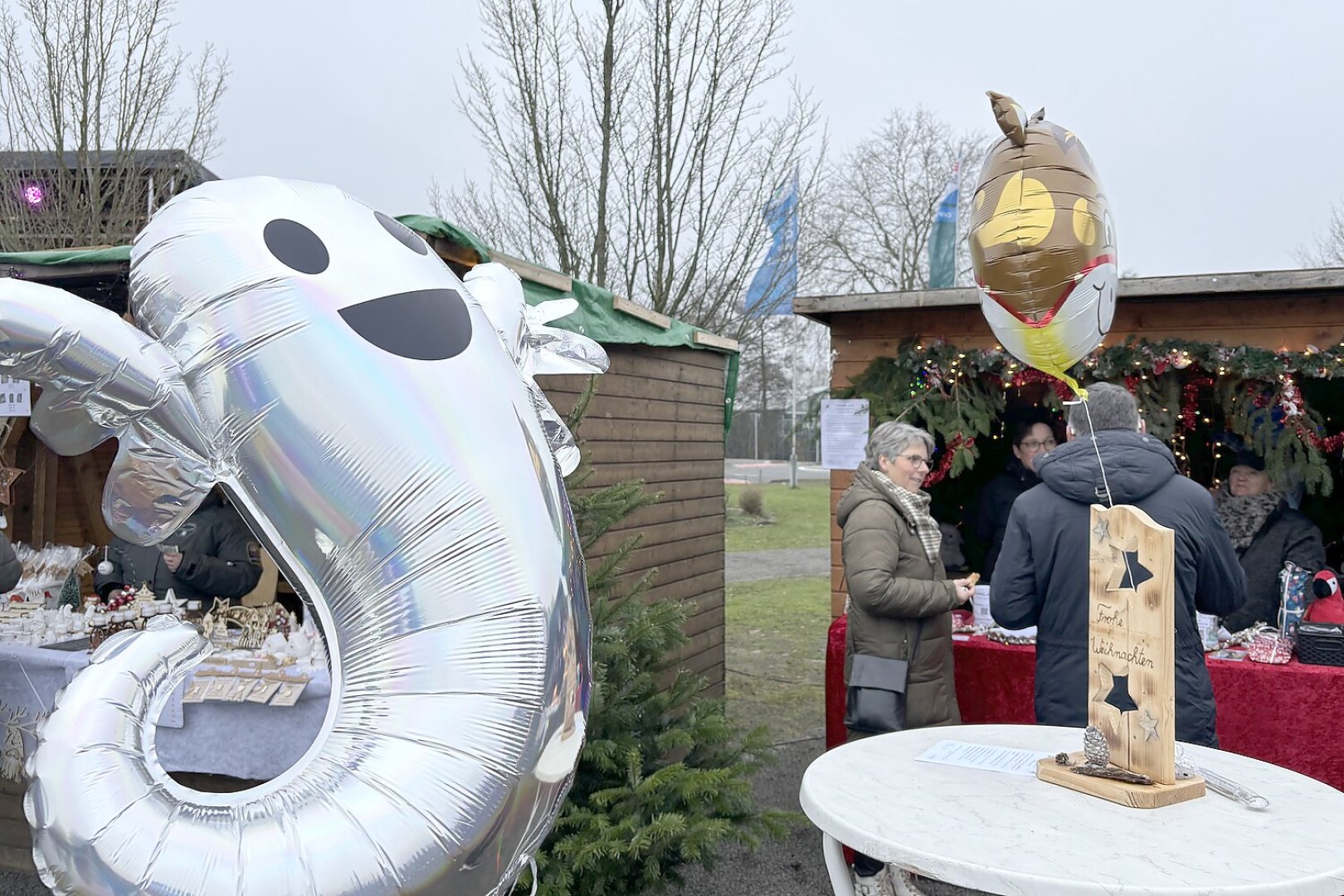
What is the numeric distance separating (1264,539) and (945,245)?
9.49ft

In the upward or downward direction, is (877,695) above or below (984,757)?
below

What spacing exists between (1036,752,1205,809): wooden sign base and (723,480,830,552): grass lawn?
1151 centimetres

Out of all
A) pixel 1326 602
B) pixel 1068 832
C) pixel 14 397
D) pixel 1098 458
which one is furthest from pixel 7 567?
pixel 1326 602

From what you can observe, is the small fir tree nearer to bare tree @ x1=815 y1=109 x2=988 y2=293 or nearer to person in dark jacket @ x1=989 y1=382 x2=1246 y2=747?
person in dark jacket @ x1=989 y1=382 x2=1246 y2=747

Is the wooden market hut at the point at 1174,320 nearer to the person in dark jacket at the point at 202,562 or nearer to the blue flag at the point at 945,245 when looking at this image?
the blue flag at the point at 945,245

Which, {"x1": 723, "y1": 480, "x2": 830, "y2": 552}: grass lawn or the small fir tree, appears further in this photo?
{"x1": 723, "y1": 480, "x2": 830, "y2": 552}: grass lawn

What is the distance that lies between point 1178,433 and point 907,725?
9.24 feet

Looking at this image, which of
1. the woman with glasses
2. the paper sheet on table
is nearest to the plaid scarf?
the woman with glasses

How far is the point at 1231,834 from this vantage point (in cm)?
195

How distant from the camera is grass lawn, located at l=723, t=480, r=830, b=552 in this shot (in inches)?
717

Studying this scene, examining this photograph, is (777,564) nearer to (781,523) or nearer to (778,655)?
(781,523)

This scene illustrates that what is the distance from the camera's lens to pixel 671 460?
627 cm

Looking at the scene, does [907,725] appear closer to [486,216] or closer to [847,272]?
[486,216]

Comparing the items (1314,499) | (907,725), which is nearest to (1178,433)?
(1314,499)
